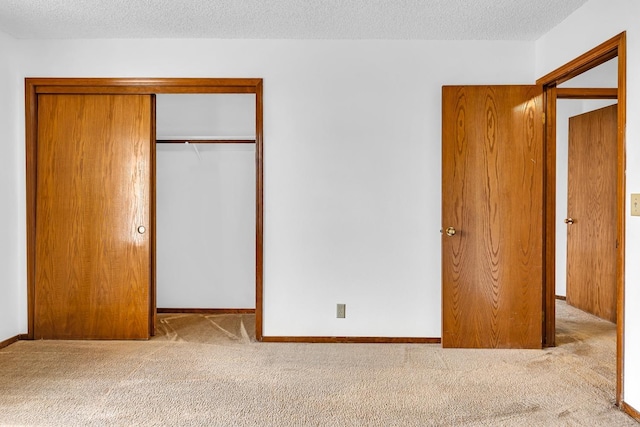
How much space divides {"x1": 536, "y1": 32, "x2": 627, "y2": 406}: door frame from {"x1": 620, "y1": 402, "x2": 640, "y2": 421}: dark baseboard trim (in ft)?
0.10

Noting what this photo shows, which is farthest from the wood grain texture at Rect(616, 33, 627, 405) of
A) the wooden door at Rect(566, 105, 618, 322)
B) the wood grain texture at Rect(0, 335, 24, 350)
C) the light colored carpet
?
the wood grain texture at Rect(0, 335, 24, 350)

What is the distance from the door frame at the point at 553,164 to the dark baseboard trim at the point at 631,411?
3cm

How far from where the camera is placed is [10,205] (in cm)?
367

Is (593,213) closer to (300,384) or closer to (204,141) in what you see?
(300,384)

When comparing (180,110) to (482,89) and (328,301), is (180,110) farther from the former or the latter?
(482,89)

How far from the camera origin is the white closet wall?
462 cm

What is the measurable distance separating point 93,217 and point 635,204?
3.44m

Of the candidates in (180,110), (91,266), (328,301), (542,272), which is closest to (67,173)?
(91,266)

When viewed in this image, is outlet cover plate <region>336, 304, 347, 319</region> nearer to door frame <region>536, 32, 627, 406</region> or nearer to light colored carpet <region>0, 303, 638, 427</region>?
light colored carpet <region>0, 303, 638, 427</region>

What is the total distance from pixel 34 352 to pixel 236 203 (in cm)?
200

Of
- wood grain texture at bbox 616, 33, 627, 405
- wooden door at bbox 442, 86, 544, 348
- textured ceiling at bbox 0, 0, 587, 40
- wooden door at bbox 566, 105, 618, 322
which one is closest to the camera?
wood grain texture at bbox 616, 33, 627, 405

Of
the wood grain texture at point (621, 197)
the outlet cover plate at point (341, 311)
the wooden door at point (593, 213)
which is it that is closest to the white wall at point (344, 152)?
the outlet cover plate at point (341, 311)

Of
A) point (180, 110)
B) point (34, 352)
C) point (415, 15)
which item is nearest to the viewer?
point (415, 15)

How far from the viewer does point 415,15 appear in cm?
320
